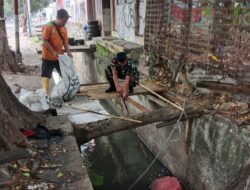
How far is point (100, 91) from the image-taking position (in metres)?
7.04

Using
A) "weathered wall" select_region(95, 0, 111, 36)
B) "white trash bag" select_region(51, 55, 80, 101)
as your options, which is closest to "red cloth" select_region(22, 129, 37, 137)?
"white trash bag" select_region(51, 55, 80, 101)

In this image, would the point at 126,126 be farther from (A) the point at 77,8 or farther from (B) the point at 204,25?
(A) the point at 77,8

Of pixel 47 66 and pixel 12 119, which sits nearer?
pixel 12 119

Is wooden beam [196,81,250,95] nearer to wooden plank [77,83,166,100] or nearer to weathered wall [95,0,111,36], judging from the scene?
wooden plank [77,83,166,100]

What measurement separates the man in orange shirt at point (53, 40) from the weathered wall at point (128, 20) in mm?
3669

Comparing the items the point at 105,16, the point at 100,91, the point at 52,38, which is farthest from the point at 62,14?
the point at 105,16

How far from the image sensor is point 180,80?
22.9 ft

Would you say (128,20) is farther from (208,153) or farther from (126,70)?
(208,153)

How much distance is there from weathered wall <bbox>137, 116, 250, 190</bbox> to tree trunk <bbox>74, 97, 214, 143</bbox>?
275 mm

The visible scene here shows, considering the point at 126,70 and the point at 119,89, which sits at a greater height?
the point at 126,70

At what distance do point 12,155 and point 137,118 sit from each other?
2.38 meters

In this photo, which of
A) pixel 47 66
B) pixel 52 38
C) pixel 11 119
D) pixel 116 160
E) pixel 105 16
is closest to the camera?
pixel 11 119

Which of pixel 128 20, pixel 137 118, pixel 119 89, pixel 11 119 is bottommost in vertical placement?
pixel 137 118

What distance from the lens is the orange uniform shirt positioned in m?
6.57
